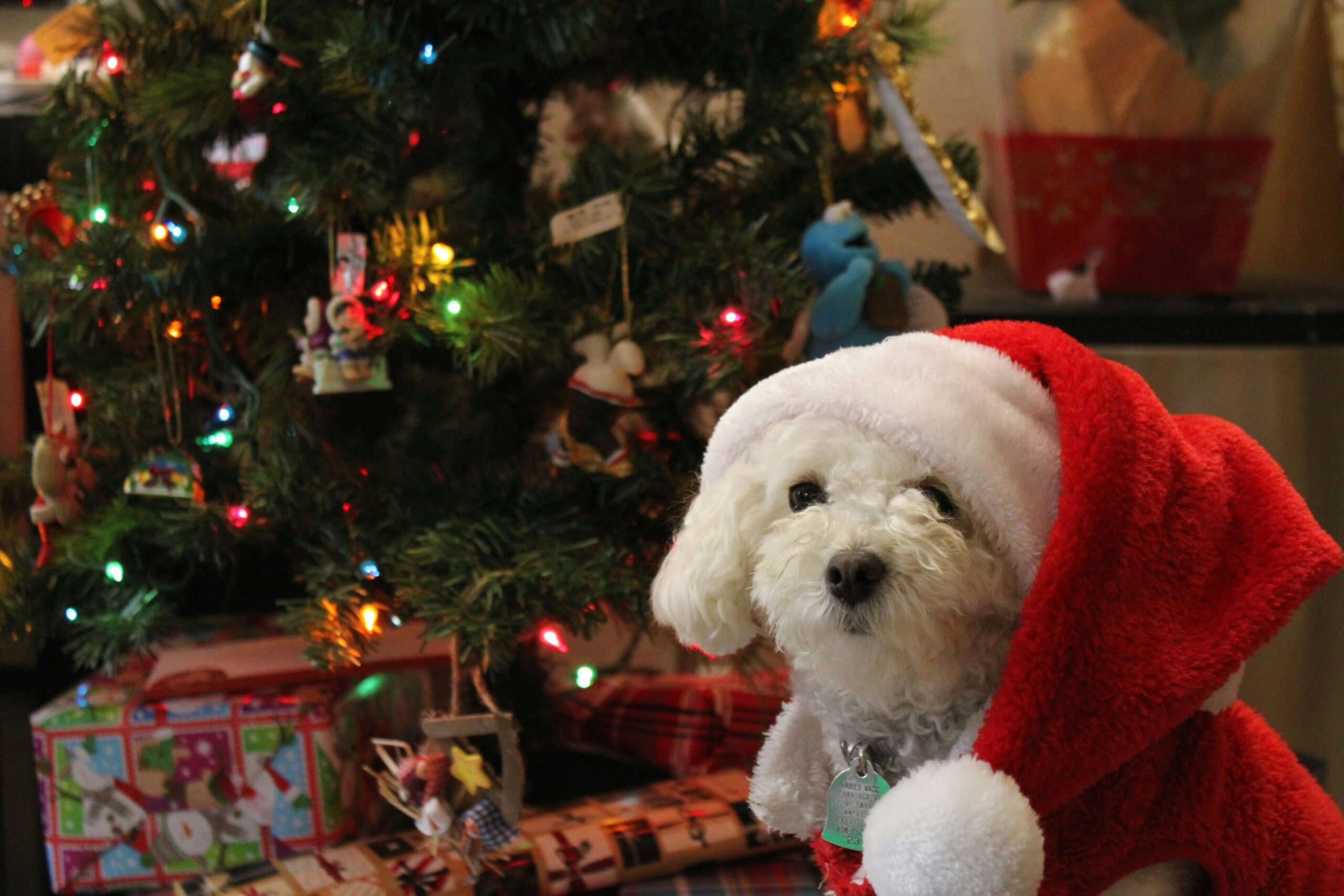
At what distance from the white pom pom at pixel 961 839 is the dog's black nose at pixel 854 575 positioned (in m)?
0.09

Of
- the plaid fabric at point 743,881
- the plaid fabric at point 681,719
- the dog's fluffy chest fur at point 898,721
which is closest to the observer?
the dog's fluffy chest fur at point 898,721

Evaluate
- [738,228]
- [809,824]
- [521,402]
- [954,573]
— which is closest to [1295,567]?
[954,573]

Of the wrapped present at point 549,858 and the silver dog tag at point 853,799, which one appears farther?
the wrapped present at point 549,858

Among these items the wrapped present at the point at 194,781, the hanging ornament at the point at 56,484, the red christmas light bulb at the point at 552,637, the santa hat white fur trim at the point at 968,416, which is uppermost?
the santa hat white fur trim at the point at 968,416

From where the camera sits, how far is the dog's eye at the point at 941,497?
1.77ft

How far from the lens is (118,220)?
3.22 ft

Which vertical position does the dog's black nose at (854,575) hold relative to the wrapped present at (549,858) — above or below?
above

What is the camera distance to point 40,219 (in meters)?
1.06

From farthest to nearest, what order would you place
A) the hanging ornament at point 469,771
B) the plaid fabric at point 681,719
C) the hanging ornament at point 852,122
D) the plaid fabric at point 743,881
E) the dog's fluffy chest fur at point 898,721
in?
1. the plaid fabric at point 681,719
2. the hanging ornament at point 852,122
3. the plaid fabric at point 743,881
4. the hanging ornament at point 469,771
5. the dog's fluffy chest fur at point 898,721

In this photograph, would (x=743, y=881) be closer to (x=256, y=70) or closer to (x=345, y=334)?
(x=345, y=334)

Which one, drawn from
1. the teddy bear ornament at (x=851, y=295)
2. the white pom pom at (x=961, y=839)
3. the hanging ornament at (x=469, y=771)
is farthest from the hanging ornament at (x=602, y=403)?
the white pom pom at (x=961, y=839)

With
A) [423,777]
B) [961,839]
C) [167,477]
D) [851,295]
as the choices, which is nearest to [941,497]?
[961,839]

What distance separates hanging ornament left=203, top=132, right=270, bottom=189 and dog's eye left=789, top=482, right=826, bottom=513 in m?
0.58

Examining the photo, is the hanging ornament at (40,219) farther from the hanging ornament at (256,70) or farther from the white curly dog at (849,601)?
the white curly dog at (849,601)
